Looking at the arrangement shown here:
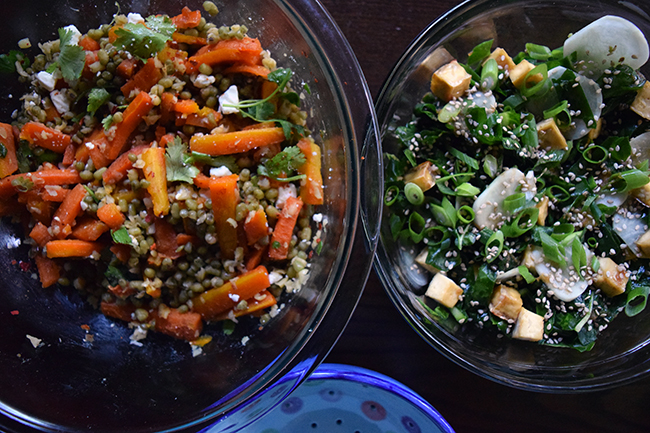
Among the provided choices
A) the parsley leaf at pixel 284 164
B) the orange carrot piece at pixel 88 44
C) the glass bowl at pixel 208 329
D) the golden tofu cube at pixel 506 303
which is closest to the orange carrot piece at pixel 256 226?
the parsley leaf at pixel 284 164

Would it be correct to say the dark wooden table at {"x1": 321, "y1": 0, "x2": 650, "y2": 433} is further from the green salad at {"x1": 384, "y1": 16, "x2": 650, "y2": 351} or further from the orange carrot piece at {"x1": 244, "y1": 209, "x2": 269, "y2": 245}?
the orange carrot piece at {"x1": 244, "y1": 209, "x2": 269, "y2": 245}

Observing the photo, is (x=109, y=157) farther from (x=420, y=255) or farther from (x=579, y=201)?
(x=579, y=201)

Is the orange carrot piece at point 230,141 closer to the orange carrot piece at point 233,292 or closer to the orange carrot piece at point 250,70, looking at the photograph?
the orange carrot piece at point 250,70

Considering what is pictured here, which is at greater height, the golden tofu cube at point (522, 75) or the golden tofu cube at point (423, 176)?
the golden tofu cube at point (522, 75)

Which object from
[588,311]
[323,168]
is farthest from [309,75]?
[588,311]

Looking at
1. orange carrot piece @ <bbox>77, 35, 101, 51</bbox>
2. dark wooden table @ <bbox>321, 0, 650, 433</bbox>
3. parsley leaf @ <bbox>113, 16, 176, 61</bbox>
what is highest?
parsley leaf @ <bbox>113, 16, 176, 61</bbox>

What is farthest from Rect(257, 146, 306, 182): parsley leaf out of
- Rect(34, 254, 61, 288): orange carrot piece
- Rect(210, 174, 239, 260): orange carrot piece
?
Rect(34, 254, 61, 288): orange carrot piece

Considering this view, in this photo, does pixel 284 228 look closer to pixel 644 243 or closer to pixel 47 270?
pixel 47 270
